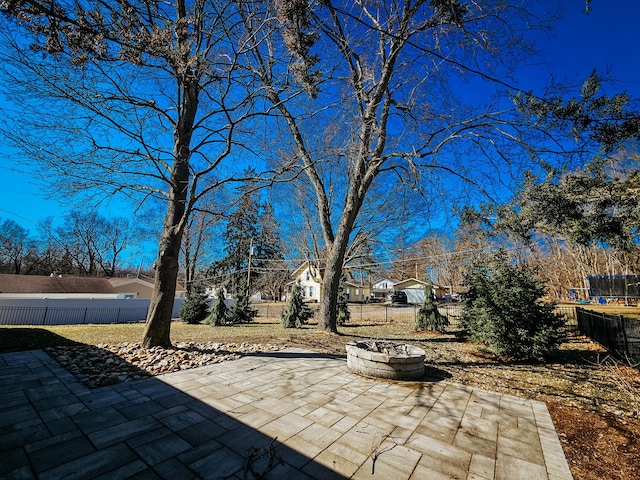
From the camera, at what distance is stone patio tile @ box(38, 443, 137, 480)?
6.57 ft

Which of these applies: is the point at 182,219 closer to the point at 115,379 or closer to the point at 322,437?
the point at 115,379

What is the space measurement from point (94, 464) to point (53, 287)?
25.4m

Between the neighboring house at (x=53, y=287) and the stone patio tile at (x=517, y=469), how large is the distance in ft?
81.6

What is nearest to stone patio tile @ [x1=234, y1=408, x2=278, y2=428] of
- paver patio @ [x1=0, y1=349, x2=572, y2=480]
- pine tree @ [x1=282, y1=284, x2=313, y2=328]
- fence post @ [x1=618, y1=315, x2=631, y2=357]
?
paver patio @ [x1=0, y1=349, x2=572, y2=480]

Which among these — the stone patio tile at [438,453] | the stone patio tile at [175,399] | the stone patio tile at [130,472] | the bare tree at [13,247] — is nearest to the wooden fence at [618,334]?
the stone patio tile at [438,453]

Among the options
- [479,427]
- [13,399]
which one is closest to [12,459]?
[13,399]

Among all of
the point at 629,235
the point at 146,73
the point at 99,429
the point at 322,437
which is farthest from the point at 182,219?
the point at 629,235

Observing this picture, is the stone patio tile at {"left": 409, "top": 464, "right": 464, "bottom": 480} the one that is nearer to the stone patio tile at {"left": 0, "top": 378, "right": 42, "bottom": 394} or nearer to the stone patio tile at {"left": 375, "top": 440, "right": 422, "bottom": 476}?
the stone patio tile at {"left": 375, "top": 440, "right": 422, "bottom": 476}

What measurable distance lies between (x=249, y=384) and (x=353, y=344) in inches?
80.5

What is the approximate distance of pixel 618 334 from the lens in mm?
6660

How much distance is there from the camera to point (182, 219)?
18.7 feet

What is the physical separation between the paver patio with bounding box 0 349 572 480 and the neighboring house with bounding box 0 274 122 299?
20.5 m

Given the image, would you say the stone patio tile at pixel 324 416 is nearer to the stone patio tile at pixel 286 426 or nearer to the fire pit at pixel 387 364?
the stone patio tile at pixel 286 426

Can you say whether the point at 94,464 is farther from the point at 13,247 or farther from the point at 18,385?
the point at 13,247
